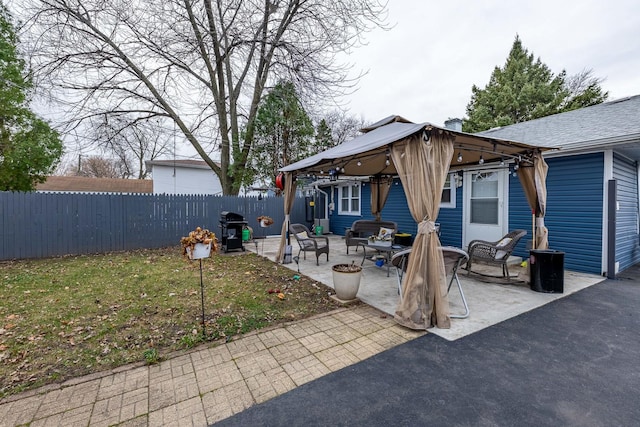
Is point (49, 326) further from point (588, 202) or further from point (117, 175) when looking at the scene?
point (117, 175)

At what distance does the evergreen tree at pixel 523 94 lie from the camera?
1667 centimetres

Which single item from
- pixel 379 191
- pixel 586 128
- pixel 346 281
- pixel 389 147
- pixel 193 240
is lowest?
pixel 346 281

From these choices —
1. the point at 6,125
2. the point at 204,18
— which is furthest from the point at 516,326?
the point at 6,125

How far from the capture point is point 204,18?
8.26 meters

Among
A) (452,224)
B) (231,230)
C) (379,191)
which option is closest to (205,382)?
(231,230)

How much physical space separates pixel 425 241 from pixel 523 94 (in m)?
19.9

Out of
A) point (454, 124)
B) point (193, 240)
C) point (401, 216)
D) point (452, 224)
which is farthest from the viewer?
point (401, 216)

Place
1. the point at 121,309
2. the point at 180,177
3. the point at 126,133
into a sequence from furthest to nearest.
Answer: the point at 180,177 → the point at 126,133 → the point at 121,309

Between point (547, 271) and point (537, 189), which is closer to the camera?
point (547, 271)

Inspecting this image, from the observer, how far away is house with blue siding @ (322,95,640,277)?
5180 millimetres

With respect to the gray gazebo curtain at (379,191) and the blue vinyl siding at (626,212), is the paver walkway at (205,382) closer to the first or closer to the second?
the gray gazebo curtain at (379,191)

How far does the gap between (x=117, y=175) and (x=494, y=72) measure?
34371 mm

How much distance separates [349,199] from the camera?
1204cm

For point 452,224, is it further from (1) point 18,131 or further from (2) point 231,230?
(1) point 18,131
